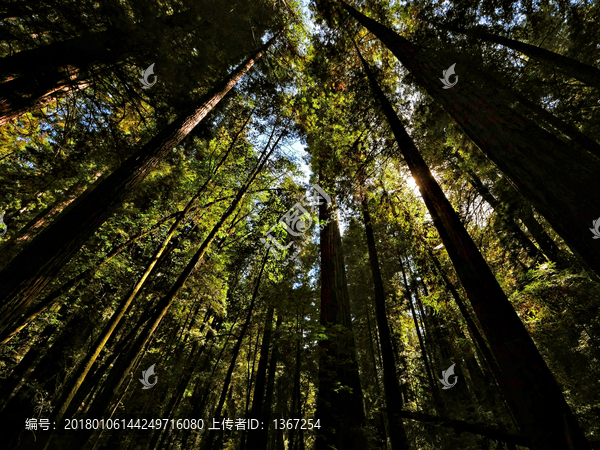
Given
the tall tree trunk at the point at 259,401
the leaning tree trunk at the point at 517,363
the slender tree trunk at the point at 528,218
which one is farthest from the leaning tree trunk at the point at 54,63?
the slender tree trunk at the point at 528,218

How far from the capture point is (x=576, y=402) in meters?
6.15

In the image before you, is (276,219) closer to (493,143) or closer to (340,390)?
(340,390)

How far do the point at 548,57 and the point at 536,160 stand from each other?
12.3ft

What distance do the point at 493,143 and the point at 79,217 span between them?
388 cm

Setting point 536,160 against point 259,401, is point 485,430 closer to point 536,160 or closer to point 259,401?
point 536,160

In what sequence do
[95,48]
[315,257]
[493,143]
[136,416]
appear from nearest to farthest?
[493,143] → [95,48] → [136,416] → [315,257]

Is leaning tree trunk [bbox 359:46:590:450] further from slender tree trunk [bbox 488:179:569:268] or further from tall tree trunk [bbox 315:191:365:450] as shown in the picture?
slender tree trunk [bbox 488:179:569:268]

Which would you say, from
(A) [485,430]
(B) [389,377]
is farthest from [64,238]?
(B) [389,377]

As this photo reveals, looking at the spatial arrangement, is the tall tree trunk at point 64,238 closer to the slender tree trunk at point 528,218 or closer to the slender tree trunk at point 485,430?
the slender tree trunk at point 485,430

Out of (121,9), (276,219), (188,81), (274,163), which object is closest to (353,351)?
(276,219)

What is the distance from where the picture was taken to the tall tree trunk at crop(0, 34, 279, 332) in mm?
1889

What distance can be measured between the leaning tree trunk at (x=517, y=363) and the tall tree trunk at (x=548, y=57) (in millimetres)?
3625

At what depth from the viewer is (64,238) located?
2.23 meters

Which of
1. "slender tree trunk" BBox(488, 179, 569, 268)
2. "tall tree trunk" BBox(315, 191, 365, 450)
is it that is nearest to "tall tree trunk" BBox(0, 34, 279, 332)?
"tall tree trunk" BBox(315, 191, 365, 450)
